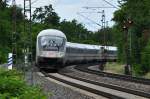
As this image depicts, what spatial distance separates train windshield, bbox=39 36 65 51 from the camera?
1907 inches

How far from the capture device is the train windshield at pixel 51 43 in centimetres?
4844

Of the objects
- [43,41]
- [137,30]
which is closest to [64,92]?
[43,41]

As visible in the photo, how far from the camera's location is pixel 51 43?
48.7 m

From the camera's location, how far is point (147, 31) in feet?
223

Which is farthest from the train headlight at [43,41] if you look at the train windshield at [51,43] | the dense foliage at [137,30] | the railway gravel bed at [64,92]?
the railway gravel bed at [64,92]

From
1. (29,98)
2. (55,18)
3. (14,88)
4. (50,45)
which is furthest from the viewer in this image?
(55,18)

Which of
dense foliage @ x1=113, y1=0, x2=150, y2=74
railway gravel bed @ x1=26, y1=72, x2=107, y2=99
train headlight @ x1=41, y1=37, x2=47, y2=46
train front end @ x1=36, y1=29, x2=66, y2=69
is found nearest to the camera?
railway gravel bed @ x1=26, y1=72, x2=107, y2=99

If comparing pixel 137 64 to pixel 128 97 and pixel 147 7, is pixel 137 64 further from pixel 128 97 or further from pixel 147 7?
pixel 128 97

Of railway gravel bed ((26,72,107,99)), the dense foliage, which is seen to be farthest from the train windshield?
railway gravel bed ((26,72,107,99))

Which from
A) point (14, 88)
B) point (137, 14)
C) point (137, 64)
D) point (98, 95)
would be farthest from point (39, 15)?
point (14, 88)

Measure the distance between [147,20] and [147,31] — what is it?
3.59 m

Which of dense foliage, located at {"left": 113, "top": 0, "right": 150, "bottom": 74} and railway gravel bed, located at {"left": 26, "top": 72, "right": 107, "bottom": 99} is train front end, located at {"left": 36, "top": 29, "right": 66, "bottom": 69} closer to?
dense foliage, located at {"left": 113, "top": 0, "right": 150, "bottom": 74}

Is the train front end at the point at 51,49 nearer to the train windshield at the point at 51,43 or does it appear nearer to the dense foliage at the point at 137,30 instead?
the train windshield at the point at 51,43

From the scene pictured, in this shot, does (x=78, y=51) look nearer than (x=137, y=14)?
Yes
